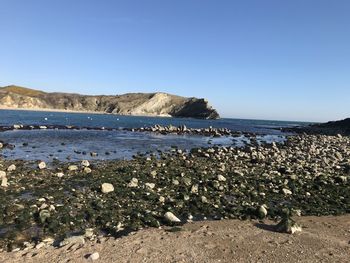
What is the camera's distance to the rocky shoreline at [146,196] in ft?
46.4

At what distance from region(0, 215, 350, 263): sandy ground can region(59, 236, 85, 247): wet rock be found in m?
Result: 0.26

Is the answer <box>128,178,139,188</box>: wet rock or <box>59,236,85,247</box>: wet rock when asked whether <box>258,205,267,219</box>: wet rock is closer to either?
<box>128,178,139,188</box>: wet rock

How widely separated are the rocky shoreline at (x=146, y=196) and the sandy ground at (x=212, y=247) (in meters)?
0.70

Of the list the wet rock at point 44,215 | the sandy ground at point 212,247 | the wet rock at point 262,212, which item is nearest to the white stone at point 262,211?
the wet rock at point 262,212

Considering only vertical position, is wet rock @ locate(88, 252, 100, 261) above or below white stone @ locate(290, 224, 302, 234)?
below

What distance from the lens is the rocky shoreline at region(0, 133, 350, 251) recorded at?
14133 mm

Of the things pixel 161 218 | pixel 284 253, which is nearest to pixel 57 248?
pixel 161 218

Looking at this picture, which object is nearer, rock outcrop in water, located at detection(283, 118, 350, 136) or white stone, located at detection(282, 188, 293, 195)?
white stone, located at detection(282, 188, 293, 195)

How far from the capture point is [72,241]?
1235 centimetres

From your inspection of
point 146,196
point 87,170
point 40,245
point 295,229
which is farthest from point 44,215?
point 87,170

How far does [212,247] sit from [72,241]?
449 centimetres

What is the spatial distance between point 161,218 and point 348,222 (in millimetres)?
7698

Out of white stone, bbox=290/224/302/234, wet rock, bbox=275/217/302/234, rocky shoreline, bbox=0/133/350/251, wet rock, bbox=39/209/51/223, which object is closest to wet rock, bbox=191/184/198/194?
rocky shoreline, bbox=0/133/350/251

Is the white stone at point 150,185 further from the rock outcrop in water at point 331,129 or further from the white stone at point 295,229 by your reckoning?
the rock outcrop in water at point 331,129
